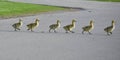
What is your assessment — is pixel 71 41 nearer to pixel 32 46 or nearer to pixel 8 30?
pixel 32 46

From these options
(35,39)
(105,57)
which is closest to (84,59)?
(105,57)

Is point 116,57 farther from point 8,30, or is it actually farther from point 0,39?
point 8,30

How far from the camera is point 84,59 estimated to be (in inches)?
532

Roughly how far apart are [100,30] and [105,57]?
24.6ft

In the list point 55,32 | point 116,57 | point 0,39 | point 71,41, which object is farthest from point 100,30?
point 116,57

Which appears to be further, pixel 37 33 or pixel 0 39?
pixel 37 33

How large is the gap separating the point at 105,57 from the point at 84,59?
2.63 ft

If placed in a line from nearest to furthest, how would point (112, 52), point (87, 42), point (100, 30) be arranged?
point (112, 52)
point (87, 42)
point (100, 30)

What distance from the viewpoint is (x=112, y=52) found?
1484 centimetres

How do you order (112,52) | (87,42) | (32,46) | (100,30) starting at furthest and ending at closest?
(100,30) → (87,42) → (32,46) → (112,52)

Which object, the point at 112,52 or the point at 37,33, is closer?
the point at 112,52

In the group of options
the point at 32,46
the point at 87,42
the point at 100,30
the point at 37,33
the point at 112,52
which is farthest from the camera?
the point at 100,30

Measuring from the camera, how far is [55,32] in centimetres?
2016

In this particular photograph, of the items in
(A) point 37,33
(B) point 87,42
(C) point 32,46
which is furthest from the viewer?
(A) point 37,33
